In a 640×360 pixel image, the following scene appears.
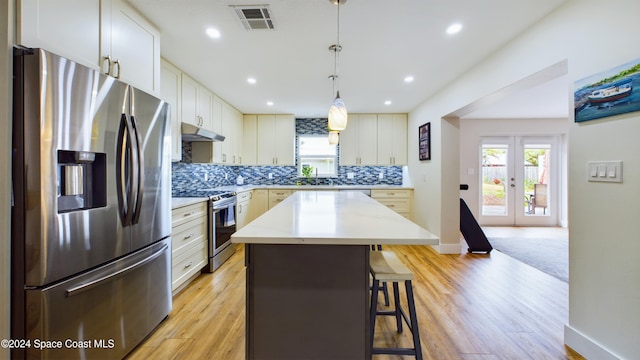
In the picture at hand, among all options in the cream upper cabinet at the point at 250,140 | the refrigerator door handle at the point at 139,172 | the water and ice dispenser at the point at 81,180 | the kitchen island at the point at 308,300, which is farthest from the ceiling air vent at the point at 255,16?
the cream upper cabinet at the point at 250,140

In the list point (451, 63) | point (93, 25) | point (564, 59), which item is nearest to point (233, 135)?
point (93, 25)

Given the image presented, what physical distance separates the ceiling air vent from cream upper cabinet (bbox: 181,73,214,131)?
1.41 meters

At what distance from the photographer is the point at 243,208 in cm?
431

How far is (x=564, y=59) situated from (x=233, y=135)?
170 inches

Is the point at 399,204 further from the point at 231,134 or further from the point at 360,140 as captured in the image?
the point at 231,134

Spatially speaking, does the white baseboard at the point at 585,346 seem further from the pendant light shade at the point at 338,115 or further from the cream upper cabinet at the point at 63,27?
the cream upper cabinet at the point at 63,27

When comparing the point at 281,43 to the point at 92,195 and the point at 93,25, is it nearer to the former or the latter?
the point at 93,25

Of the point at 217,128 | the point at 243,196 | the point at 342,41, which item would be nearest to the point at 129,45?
the point at 342,41

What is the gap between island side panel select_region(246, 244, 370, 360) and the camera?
1.37 meters

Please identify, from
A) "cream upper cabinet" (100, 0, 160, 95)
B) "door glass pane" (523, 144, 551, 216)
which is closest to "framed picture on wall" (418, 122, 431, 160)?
"door glass pane" (523, 144, 551, 216)

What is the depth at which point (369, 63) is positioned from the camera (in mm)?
2842

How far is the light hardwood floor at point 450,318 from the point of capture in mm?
1754

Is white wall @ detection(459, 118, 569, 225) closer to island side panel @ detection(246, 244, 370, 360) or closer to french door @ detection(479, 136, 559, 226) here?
french door @ detection(479, 136, 559, 226)

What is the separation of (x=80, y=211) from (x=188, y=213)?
1322 mm
